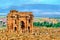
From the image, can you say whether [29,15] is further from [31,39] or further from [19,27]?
[31,39]

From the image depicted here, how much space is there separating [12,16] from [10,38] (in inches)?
1255

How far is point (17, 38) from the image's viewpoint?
55.5 feet

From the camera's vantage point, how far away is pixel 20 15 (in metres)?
49.7

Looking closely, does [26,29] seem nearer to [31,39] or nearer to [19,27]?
[19,27]

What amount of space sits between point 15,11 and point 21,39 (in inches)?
1282

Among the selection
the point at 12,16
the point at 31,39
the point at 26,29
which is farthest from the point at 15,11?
the point at 31,39

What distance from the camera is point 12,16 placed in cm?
4838

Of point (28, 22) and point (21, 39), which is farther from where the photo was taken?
point (28, 22)

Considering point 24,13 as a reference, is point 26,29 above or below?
below

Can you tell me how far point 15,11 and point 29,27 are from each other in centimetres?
483

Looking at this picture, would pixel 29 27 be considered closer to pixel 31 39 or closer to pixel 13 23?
pixel 13 23

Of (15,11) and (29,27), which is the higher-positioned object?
(15,11)

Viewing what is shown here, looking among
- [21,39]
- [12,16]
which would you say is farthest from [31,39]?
[12,16]

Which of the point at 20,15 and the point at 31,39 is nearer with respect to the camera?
the point at 31,39
